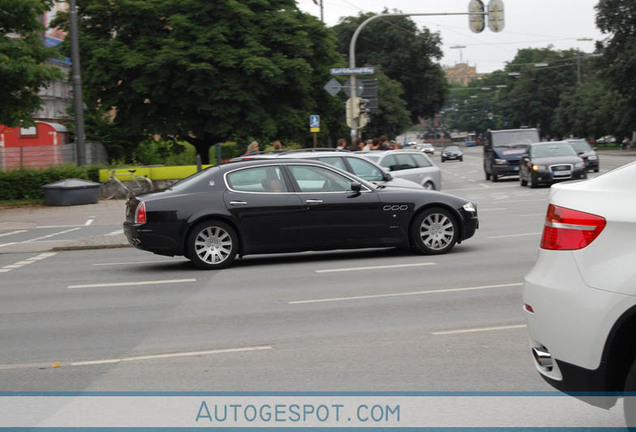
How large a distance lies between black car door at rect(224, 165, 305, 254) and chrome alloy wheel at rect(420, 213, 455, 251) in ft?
5.94

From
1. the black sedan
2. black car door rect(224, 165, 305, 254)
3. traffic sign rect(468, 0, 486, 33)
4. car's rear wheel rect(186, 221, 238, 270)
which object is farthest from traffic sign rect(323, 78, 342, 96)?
car's rear wheel rect(186, 221, 238, 270)

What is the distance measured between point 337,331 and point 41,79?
76.2 ft

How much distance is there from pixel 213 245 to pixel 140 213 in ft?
3.54

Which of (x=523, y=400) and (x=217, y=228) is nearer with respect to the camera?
(x=523, y=400)

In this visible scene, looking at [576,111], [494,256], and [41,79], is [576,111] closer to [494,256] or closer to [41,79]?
[41,79]

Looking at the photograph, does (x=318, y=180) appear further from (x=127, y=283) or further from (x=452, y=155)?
(x=452, y=155)

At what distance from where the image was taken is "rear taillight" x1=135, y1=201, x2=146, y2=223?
13.1m

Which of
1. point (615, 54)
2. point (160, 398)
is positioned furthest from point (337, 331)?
point (615, 54)

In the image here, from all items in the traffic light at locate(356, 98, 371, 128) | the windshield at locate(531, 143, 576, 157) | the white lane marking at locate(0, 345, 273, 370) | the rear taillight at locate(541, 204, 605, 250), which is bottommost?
the white lane marking at locate(0, 345, 273, 370)

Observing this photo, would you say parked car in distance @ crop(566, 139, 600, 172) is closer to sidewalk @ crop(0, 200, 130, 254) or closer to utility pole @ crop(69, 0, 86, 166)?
sidewalk @ crop(0, 200, 130, 254)

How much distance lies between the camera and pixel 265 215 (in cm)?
1334

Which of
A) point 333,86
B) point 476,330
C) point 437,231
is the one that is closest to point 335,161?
point 437,231

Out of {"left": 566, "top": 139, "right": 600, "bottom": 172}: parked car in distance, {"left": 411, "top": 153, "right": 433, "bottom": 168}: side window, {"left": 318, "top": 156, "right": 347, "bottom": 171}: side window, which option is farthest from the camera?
{"left": 566, "top": 139, "right": 600, "bottom": 172}: parked car in distance

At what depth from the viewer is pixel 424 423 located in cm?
529
